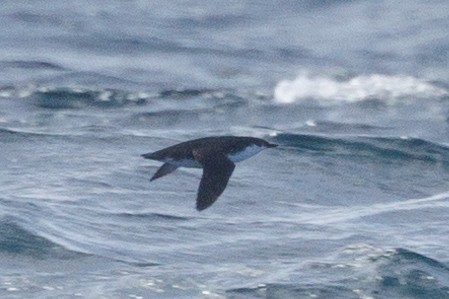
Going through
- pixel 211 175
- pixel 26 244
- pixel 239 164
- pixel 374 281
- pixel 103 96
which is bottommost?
pixel 374 281

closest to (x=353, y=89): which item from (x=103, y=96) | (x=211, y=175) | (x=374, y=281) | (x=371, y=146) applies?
(x=103, y=96)

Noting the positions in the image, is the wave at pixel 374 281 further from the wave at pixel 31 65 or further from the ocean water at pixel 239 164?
the wave at pixel 31 65

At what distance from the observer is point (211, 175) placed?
1477 centimetres

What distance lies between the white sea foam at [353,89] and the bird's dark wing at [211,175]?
441 inches

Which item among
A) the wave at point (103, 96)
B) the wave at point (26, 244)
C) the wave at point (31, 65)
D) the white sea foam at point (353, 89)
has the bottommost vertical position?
the wave at point (26, 244)

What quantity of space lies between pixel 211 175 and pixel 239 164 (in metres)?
7.11

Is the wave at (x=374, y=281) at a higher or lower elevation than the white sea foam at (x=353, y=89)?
lower

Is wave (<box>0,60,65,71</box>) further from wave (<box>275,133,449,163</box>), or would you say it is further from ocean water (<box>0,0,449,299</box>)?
wave (<box>275,133,449,163</box>)

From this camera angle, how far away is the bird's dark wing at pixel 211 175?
47.4ft

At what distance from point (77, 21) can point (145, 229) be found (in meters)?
17.4

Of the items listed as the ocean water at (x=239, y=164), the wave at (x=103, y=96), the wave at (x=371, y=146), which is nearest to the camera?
the ocean water at (x=239, y=164)

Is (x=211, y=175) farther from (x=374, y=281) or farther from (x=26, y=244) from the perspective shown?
(x=26, y=244)

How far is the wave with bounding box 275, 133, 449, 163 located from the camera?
22.8 m

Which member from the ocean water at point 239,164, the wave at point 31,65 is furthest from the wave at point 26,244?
the wave at point 31,65
